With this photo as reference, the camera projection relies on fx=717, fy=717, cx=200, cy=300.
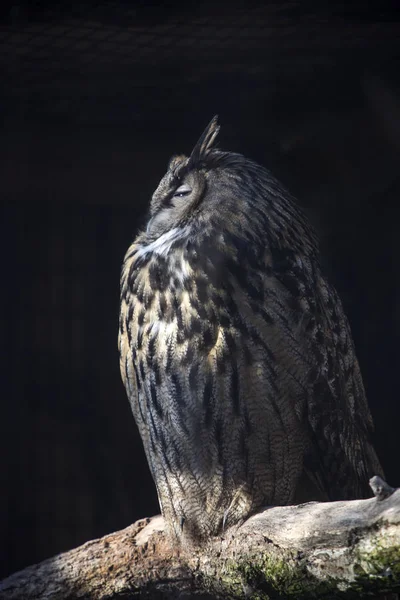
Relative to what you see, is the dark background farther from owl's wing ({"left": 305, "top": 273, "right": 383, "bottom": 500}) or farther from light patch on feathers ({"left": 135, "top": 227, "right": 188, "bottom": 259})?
owl's wing ({"left": 305, "top": 273, "right": 383, "bottom": 500})

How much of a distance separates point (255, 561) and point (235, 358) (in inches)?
16.9

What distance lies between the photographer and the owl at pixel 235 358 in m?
1.61

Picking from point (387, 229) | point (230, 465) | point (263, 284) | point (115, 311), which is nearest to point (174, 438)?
point (230, 465)

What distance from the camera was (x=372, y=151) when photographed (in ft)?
7.38

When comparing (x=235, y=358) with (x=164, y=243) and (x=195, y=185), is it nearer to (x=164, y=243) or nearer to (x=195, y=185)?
(x=164, y=243)

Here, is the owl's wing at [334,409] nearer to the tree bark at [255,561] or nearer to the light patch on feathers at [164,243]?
the tree bark at [255,561]

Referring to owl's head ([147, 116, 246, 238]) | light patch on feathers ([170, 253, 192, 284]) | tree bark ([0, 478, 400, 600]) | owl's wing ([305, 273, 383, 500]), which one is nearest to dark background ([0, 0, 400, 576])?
owl's head ([147, 116, 246, 238])

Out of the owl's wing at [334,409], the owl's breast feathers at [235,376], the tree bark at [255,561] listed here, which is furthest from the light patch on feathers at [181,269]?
the tree bark at [255,561]

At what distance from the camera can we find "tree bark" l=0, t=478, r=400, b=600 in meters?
1.14

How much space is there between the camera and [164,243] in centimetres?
175

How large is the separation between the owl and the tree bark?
10cm

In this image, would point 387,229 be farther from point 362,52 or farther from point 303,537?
point 303,537

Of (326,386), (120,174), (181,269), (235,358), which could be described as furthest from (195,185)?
(120,174)

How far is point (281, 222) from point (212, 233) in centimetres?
18
